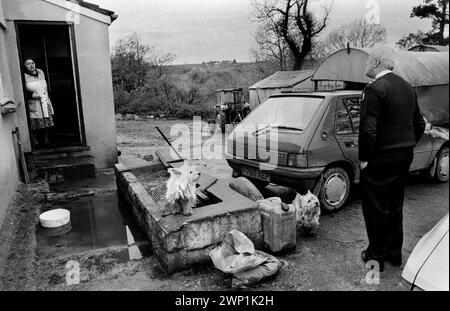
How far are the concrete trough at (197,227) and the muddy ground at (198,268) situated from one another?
0.15 metres

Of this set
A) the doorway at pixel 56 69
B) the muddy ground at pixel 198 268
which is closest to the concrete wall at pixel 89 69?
the doorway at pixel 56 69

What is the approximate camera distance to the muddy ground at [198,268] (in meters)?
3.28

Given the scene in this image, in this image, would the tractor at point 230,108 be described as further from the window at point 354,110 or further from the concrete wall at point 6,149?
the window at point 354,110

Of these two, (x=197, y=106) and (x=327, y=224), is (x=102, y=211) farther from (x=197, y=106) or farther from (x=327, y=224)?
(x=197, y=106)

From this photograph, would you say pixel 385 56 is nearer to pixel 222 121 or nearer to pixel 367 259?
pixel 367 259

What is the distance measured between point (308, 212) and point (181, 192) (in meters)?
1.66

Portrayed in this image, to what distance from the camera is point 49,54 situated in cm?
885

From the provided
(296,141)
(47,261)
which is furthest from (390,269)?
(47,261)

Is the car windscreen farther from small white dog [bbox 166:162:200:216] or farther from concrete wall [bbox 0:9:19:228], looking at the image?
concrete wall [bbox 0:9:19:228]

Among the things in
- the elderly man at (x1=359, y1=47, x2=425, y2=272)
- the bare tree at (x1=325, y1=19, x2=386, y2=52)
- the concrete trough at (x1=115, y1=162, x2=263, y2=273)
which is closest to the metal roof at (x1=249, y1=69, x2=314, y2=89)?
the bare tree at (x1=325, y1=19, x2=386, y2=52)

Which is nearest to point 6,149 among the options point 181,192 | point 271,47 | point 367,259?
point 181,192

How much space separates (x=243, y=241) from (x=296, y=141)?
1.85 metres

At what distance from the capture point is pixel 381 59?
3229mm

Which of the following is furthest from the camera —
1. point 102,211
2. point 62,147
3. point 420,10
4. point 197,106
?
point 197,106
